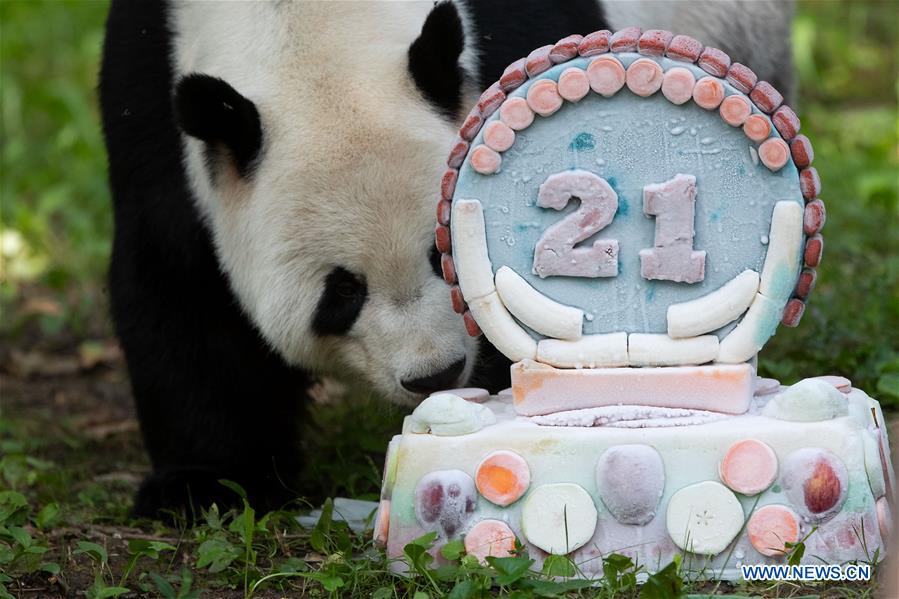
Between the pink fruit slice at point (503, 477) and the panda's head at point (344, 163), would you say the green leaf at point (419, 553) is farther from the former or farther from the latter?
the panda's head at point (344, 163)

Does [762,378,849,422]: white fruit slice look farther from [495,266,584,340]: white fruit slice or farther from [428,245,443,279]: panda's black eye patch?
[428,245,443,279]: panda's black eye patch

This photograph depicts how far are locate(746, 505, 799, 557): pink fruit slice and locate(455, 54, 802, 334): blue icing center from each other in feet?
1.46

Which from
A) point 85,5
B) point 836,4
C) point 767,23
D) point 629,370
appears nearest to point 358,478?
point 629,370

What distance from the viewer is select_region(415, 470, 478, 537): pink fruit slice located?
2771 mm

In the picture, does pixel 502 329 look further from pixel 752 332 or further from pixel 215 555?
pixel 215 555

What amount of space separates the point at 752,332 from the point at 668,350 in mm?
181

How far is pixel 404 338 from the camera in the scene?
3.21 m

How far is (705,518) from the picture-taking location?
2695 millimetres

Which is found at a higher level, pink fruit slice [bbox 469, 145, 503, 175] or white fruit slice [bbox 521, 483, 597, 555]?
pink fruit slice [bbox 469, 145, 503, 175]

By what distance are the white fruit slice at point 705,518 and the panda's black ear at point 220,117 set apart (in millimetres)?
1391

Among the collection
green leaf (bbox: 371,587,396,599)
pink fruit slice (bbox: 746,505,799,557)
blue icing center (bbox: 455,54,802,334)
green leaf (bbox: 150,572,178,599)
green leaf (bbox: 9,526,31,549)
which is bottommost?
green leaf (bbox: 150,572,178,599)

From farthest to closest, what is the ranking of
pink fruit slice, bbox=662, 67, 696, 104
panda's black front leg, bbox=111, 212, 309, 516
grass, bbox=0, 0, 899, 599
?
Result: panda's black front leg, bbox=111, 212, 309, 516, grass, bbox=0, 0, 899, 599, pink fruit slice, bbox=662, 67, 696, 104

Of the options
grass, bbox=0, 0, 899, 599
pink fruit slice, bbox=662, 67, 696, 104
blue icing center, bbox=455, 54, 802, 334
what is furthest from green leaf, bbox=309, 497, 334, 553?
pink fruit slice, bbox=662, 67, 696, 104

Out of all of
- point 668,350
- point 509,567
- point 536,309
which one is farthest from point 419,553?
point 668,350
